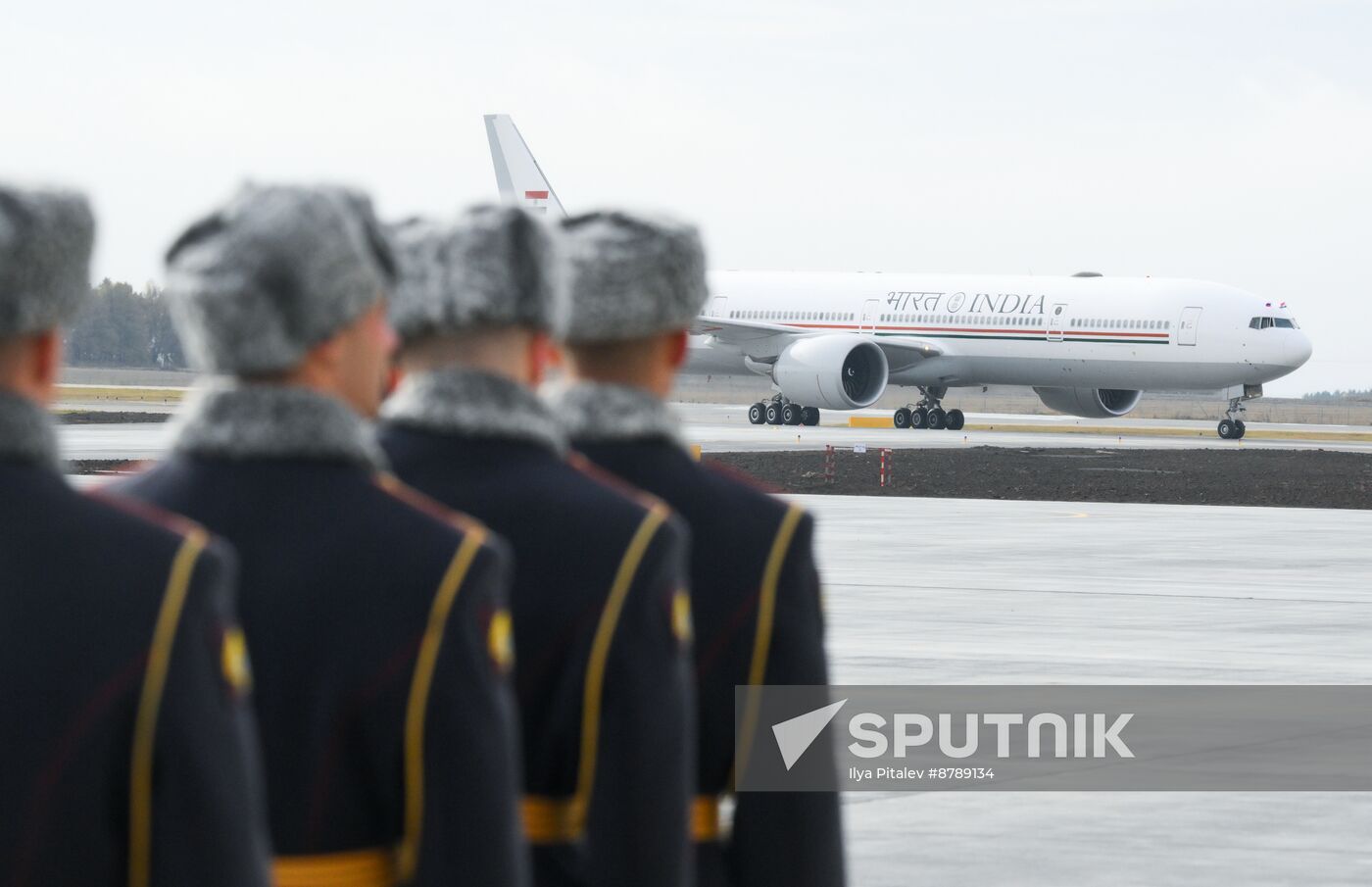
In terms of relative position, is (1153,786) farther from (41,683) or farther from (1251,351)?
(1251,351)

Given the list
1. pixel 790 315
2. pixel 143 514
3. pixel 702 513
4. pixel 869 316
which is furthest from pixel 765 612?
pixel 790 315

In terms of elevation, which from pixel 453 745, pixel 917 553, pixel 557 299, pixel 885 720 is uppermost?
pixel 557 299

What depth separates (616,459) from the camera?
368 cm

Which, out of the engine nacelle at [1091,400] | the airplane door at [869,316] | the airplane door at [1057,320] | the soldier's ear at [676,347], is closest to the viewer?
the soldier's ear at [676,347]

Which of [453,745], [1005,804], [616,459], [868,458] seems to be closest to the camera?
[453,745]

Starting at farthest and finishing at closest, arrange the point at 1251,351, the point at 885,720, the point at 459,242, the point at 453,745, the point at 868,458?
the point at 1251,351, the point at 868,458, the point at 885,720, the point at 459,242, the point at 453,745

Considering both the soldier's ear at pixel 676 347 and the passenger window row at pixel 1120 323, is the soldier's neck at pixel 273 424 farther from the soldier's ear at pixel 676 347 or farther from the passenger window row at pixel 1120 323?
the passenger window row at pixel 1120 323

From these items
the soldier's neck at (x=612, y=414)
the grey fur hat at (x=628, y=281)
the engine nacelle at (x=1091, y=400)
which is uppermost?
the grey fur hat at (x=628, y=281)

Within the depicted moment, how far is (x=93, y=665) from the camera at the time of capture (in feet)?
7.98

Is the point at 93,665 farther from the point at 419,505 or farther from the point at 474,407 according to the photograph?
the point at 474,407

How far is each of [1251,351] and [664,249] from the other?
4513cm

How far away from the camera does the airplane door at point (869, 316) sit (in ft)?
173

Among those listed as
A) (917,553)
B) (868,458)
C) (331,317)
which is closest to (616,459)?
(331,317)

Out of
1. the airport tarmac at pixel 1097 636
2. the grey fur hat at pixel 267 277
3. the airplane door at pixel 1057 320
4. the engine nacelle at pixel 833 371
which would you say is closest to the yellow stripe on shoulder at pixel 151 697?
the grey fur hat at pixel 267 277
